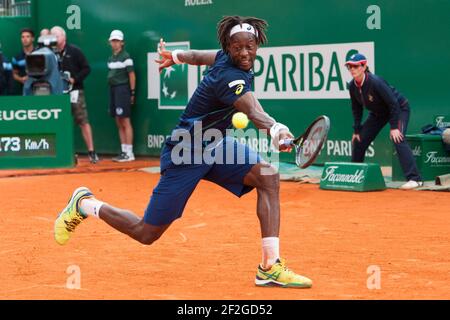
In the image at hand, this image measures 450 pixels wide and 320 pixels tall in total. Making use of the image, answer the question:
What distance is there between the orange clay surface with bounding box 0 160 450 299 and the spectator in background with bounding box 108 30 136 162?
184 inches

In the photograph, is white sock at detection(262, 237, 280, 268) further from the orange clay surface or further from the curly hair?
the curly hair

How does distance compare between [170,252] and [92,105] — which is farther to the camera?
[92,105]

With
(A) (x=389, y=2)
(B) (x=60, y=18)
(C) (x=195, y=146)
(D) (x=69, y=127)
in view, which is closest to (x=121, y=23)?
(B) (x=60, y=18)

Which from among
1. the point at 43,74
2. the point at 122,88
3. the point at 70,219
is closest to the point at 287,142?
the point at 70,219

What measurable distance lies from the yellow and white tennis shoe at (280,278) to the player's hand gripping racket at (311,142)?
774mm

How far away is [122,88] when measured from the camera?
16891 mm

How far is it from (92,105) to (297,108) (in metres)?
5.20

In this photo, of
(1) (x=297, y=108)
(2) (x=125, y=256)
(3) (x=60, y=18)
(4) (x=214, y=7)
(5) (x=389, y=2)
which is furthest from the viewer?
(3) (x=60, y=18)

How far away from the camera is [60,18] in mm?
18719

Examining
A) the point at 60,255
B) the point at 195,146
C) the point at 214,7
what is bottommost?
the point at 60,255

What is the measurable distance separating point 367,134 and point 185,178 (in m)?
6.50

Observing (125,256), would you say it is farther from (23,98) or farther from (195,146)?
(23,98)

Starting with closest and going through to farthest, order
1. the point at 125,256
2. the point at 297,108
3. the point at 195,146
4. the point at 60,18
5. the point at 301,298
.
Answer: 1. the point at 301,298
2. the point at 195,146
3. the point at 125,256
4. the point at 297,108
5. the point at 60,18

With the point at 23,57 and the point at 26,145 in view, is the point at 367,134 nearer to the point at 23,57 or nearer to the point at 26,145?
the point at 26,145
